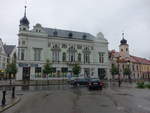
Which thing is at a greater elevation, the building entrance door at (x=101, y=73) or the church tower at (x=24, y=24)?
the church tower at (x=24, y=24)

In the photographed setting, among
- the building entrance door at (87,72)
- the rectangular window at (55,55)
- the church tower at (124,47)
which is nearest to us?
the rectangular window at (55,55)

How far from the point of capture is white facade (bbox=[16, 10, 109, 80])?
46719 mm

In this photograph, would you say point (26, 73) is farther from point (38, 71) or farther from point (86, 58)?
point (86, 58)

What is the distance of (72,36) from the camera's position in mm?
55562

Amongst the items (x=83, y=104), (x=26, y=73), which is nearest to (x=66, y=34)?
(x=26, y=73)

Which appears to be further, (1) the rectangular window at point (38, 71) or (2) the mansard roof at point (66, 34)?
(2) the mansard roof at point (66, 34)

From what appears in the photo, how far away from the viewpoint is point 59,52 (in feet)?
169

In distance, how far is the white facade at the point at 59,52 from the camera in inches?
1839

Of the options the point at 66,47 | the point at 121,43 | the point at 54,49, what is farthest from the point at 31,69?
the point at 121,43

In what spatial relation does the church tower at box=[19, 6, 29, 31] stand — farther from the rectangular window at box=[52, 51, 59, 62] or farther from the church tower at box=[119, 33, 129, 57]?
the church tower at box=[119, 33, 129, 57]

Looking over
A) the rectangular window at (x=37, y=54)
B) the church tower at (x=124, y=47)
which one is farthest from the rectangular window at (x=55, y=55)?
the church tower at (x=124, y=47)

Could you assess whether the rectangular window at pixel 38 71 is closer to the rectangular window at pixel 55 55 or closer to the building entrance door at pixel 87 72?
the rectangular window at pixel 55 55

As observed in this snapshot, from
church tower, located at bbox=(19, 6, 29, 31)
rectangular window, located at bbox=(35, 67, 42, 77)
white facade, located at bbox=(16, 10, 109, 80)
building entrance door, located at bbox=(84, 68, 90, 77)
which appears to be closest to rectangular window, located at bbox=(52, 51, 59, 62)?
white facade, located at bbox=(16, 10, 109, 80)

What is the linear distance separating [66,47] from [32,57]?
→ 39.2ft
